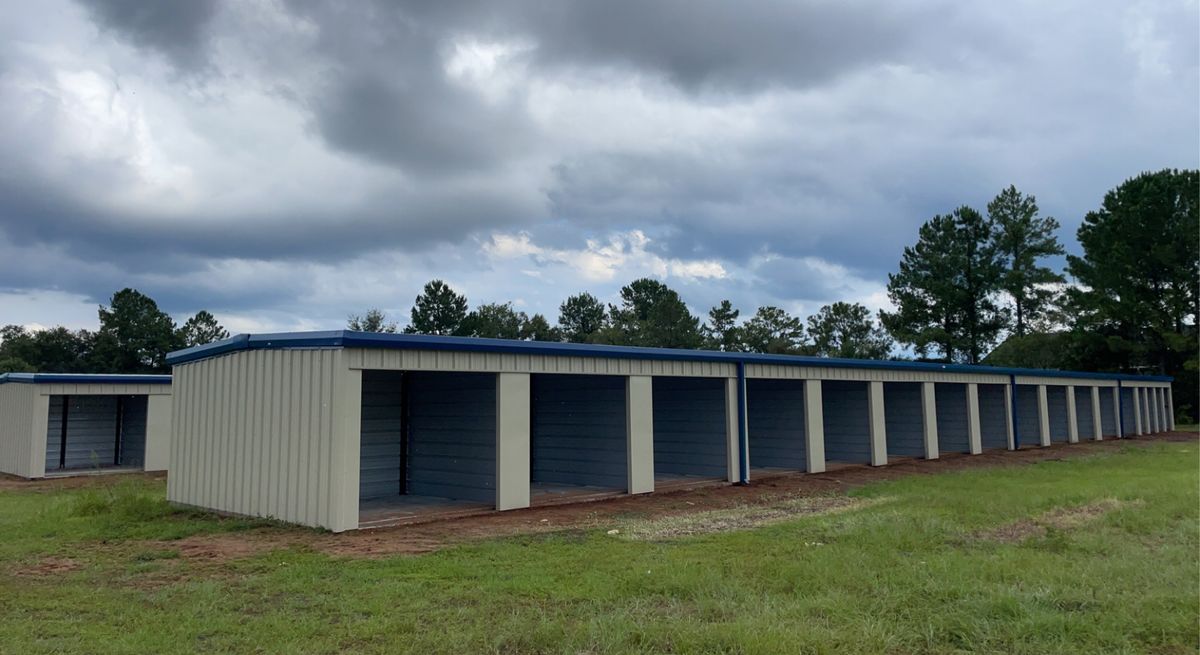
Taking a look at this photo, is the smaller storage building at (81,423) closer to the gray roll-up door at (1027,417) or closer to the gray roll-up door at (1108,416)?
the gray roll-up door at (1027,417)

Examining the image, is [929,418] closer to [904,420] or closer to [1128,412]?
[904,420]

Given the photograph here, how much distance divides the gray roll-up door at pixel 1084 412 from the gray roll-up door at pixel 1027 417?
400 cm

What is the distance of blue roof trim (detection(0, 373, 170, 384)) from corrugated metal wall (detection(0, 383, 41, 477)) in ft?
0.62

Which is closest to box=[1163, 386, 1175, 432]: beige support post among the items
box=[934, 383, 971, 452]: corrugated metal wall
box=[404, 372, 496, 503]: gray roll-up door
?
box=[934, 383, 971, 452]: corrugated metal wall

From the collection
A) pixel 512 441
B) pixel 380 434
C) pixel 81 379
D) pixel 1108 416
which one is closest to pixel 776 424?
pixel 512 441

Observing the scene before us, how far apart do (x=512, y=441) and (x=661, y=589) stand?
567 centimetres

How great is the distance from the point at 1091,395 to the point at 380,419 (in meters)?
27.2

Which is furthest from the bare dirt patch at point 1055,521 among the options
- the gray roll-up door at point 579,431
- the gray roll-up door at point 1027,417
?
the gray roll-up door at point 1027,417

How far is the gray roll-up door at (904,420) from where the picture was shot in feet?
72.0

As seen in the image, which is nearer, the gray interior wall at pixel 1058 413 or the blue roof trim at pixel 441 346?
the blue roof trim at pixel 441 346

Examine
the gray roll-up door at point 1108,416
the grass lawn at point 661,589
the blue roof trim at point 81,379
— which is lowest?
the grass lawn at point 661,589

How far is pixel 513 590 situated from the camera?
6977 millimetres

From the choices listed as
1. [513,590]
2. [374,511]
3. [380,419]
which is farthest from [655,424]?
[513,590]

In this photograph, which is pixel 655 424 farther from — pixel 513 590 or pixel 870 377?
pixel 513 590
